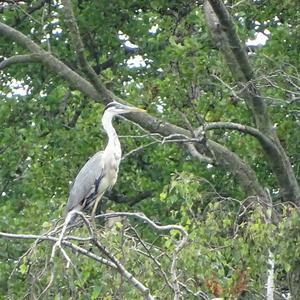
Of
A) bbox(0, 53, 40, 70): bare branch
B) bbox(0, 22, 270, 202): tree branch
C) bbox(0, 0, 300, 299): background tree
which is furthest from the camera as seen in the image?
bbox(0, 53, 40, 70): bare branch

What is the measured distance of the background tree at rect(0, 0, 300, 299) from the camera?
37.7ft

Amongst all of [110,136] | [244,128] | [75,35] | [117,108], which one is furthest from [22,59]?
[244,128]

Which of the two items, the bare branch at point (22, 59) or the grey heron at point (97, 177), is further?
the bare branch at point (22, 59)

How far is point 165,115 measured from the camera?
14086mm

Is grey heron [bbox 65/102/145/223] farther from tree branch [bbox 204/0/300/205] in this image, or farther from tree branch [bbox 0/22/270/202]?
tree branch [bbox 204/0/300/205]

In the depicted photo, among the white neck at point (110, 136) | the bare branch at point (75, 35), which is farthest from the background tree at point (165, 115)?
the white neck at point (110, 136)

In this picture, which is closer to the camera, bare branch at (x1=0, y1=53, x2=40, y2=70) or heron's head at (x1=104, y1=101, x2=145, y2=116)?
heron's head at (x1=104, y1=101, x2=145, y2=116)

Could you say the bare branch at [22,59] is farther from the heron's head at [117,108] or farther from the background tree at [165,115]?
the heron's head at [117,108]

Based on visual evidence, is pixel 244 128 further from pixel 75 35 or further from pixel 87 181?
pixel 75 35

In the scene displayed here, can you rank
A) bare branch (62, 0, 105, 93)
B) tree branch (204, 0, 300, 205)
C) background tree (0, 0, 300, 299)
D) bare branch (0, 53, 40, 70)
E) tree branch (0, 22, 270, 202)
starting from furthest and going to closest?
bare branch (0, 53, 40, 70), tree branch (0, 22, 270, 202), bare branch (62, 0, 105, 93), tree branch (204, 0, 300, 205), background tree (0, 0, 300, 299)

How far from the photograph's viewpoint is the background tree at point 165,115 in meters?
11.5

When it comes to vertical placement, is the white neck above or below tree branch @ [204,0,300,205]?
below

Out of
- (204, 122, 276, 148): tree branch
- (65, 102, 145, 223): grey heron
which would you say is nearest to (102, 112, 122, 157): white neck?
(65, 102, 145, 223): grey heron

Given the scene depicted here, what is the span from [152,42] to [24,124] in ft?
5.78
